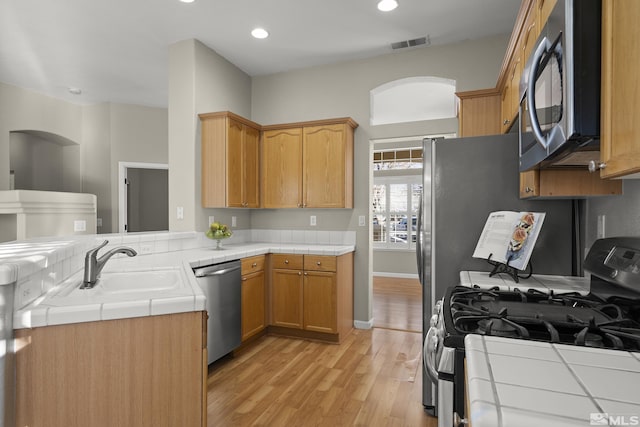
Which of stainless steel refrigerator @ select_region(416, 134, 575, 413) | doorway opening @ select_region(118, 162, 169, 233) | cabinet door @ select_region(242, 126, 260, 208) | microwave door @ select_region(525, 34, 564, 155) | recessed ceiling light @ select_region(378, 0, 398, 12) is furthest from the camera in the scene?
doorway opening @ select_region(118, 162, 169, 233)

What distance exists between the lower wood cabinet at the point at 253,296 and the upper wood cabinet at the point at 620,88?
274 centimetres

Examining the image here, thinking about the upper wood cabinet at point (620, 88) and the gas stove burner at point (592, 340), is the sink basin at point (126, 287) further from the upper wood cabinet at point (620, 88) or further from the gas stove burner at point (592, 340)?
the upper wood cabinet at point (620, 88)

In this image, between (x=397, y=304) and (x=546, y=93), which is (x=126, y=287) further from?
(x=397, y=304)

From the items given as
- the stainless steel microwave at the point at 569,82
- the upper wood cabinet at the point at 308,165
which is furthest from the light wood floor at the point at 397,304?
the stainless steel microwave at the point at 569,82

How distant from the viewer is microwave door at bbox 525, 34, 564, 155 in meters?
0.99

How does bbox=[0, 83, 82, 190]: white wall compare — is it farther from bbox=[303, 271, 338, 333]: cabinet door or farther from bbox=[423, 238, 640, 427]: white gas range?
bbox=[423, 238, 640, 427]: white gas range

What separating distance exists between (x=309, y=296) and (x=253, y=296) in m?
0.54

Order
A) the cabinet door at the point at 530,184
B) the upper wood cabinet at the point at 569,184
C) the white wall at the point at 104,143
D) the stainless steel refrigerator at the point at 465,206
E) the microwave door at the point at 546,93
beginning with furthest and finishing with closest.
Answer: the white wall at the point at 104,143 → the stainless steel refrigerator at the point at 465,206 → the cabinet door at the point at 530,184 → the upper wood cabinet at the point at 569,184 → the microwave door at the point at 546,93

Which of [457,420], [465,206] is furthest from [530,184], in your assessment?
[457,420]

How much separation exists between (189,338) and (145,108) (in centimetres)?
523

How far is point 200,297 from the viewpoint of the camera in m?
1.38

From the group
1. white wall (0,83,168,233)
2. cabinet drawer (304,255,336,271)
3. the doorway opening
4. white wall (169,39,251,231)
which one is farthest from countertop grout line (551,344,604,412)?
the doorway opening

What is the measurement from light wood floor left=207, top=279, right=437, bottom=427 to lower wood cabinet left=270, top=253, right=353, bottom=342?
0.14 meters

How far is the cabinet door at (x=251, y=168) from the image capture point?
12.3 ft
